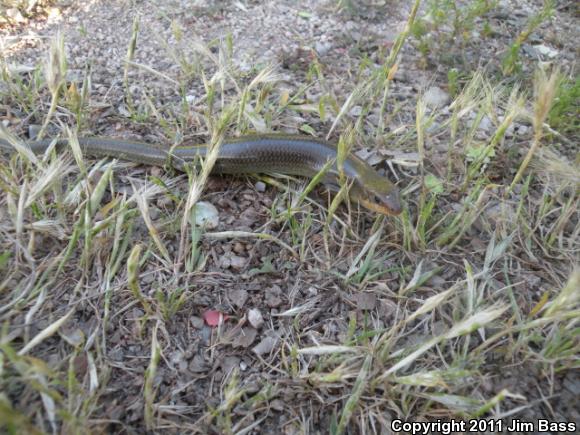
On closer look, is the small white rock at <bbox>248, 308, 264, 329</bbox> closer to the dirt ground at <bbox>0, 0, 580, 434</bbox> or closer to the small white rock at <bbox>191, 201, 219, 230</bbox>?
the dirt ground at <bbox>0, 0, 580, 434</bbox>

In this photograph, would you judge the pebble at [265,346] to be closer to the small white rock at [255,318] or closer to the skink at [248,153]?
the small white rock at [255,318]

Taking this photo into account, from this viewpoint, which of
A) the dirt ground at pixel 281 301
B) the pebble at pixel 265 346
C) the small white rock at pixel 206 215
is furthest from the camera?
the small white rock at pixel 206 215

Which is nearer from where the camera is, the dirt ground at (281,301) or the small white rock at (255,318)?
the dirt ground at (281,301)

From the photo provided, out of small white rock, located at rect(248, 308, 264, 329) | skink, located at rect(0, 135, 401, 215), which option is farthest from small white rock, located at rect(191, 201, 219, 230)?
small white rock, located at rect(248, 308, 264, 329)

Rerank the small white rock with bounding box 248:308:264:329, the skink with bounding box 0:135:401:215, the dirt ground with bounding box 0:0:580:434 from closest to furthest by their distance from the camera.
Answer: the dirt ground with bounding box 0:0:580:434, the small white rock with bounding box 248:308:264:329, the skink with bounding box 0:135:401:215

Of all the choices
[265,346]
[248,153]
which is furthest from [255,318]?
[248,153]

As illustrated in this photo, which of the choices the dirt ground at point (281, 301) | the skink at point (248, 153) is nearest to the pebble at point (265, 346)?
the dirt ground at point (281, 301)

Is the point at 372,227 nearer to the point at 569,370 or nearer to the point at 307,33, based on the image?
the point at 569,370

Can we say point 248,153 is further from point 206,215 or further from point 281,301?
point 281,301
